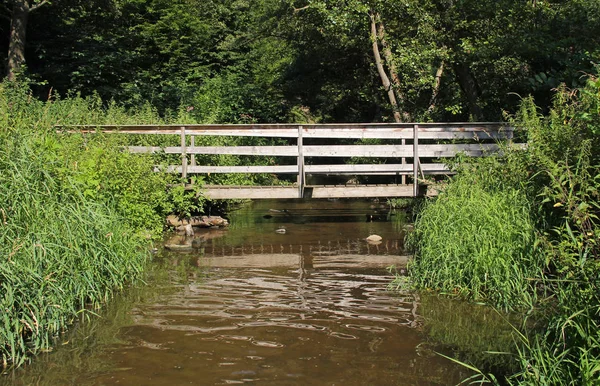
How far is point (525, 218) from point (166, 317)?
4.13 m

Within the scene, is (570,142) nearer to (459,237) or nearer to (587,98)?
(587,98)

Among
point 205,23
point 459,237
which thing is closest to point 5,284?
point 459,237

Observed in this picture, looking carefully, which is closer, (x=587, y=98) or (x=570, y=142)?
(x=587, y=98)

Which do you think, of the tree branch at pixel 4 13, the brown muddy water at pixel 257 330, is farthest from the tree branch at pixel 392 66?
the tree branch at pixel 4 13

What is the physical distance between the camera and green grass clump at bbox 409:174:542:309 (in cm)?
670

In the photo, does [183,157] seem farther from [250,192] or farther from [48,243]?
[48,243]

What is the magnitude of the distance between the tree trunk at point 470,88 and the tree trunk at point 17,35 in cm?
1306

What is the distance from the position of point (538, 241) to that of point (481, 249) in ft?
6.43

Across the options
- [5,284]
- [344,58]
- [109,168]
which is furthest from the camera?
[344,58]

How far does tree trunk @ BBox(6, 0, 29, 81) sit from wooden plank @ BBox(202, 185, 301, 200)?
33.5 ft

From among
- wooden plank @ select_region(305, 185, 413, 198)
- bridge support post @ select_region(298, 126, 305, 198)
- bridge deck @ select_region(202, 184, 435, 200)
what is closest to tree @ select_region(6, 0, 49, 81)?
bridge deck @ select_region(202, 184, 435, 200)

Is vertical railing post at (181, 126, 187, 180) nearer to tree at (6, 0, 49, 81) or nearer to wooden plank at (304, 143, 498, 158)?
wooden plank at (304, 143, 498, 158)

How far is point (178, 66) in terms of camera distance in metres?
26.3

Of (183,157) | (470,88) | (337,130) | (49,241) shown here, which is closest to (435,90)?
(470,88)
